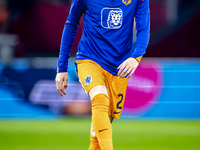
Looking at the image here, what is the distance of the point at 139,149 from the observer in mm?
4531

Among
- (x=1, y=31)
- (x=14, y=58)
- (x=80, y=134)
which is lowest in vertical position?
(x=80, y=134)

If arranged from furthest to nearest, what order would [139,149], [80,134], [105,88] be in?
[80,134]
[139,149]
[105,88]

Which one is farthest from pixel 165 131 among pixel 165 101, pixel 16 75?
pixel 16 75

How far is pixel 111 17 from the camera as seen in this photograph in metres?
2.75

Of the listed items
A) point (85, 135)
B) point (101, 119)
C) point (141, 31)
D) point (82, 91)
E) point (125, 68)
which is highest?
point (82, 91)

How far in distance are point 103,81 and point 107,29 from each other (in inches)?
14.8

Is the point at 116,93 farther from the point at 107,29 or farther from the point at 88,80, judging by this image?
the point at 107,29

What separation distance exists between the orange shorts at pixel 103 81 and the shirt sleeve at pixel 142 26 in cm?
29

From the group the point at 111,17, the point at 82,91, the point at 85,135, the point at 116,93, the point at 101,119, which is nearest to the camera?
the point at 101,119

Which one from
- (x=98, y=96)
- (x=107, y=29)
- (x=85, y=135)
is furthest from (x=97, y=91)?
(x=85, y=135)

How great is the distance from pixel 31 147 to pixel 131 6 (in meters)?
2.47

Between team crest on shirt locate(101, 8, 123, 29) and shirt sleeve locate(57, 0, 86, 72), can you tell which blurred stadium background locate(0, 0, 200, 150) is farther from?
Result: team crest on shirt locate(101, 8, 123, 29)

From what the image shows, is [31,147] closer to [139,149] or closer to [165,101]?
[139,149]

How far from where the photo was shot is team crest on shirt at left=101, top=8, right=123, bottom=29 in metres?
2.75
